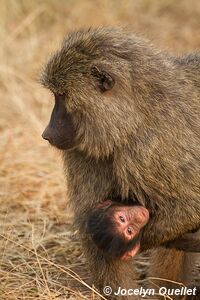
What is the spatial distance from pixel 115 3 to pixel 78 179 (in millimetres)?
5574

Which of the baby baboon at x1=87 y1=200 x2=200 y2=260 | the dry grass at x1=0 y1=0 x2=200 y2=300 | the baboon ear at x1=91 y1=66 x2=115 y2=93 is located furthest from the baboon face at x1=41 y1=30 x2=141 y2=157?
the dry grass at x1=0 y1=0 x2=200 y2=300

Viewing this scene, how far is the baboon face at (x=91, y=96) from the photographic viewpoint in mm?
3643

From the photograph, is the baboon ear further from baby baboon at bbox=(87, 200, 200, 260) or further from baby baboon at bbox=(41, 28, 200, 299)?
baby baboon at bbox=(87, 200, 200, 260)

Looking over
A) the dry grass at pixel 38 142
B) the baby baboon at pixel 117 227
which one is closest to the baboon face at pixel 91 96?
the baby baboon at pixel 117 227

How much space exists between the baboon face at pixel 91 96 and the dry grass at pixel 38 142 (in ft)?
1.58

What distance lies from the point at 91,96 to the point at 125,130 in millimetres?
209

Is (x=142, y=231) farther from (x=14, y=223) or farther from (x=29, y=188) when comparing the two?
(x=29, y=188)

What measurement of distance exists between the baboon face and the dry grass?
0.48m

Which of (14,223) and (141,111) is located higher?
(141,111)

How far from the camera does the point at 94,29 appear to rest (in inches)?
152

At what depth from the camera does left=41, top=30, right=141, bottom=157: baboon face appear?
12.0 ft

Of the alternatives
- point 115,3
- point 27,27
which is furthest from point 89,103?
point 115,3

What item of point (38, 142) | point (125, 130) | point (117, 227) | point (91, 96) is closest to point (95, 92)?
point (91, 96)

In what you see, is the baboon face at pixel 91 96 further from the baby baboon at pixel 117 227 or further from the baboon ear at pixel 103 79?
the baby baboon at pixel 117 227
